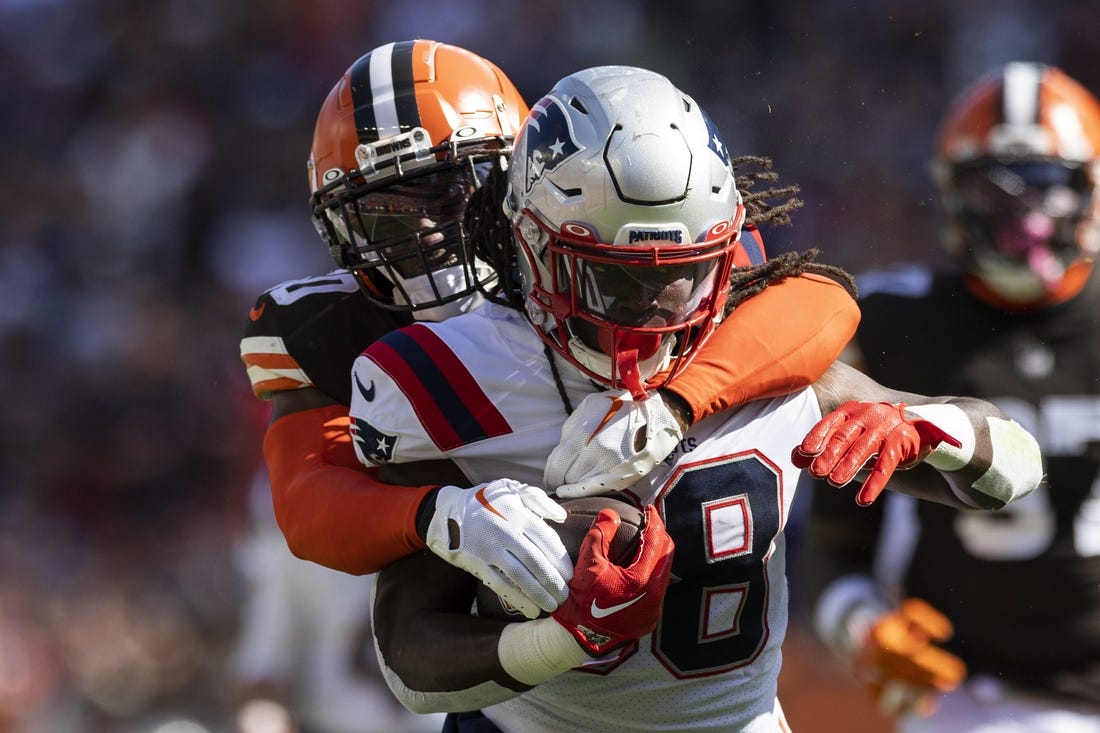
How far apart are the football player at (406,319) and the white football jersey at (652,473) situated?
3.2 inches

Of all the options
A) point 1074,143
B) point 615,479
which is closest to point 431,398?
point 615,479

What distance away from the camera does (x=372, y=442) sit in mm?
1946

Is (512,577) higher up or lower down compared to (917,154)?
higher up

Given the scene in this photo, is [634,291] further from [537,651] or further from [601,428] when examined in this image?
[537,651]

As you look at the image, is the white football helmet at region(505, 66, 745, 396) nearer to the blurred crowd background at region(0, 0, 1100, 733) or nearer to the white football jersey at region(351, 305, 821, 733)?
the white football jersey at region(351, 305, 821, 733)

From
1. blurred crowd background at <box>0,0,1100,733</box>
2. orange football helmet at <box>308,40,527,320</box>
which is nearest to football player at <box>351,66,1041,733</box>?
orange football helmet at <box>308,40,527,320</box>

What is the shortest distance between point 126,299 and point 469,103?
3756mm

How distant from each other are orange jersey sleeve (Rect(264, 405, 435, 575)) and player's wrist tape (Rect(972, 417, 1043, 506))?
2.71ft

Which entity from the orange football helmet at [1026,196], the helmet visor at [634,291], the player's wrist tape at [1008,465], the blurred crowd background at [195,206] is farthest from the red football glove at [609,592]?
the blurred crowd background at [195,206]

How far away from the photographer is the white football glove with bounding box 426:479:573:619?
1711 millimetres

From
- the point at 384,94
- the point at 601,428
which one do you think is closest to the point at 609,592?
the point at 601,428

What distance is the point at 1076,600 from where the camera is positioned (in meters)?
3.65

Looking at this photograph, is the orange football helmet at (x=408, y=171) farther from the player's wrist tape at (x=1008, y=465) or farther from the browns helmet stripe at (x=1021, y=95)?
the browns helmet stripe at (x=1021, y=95)

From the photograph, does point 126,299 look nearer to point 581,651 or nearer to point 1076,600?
point 1076,600
